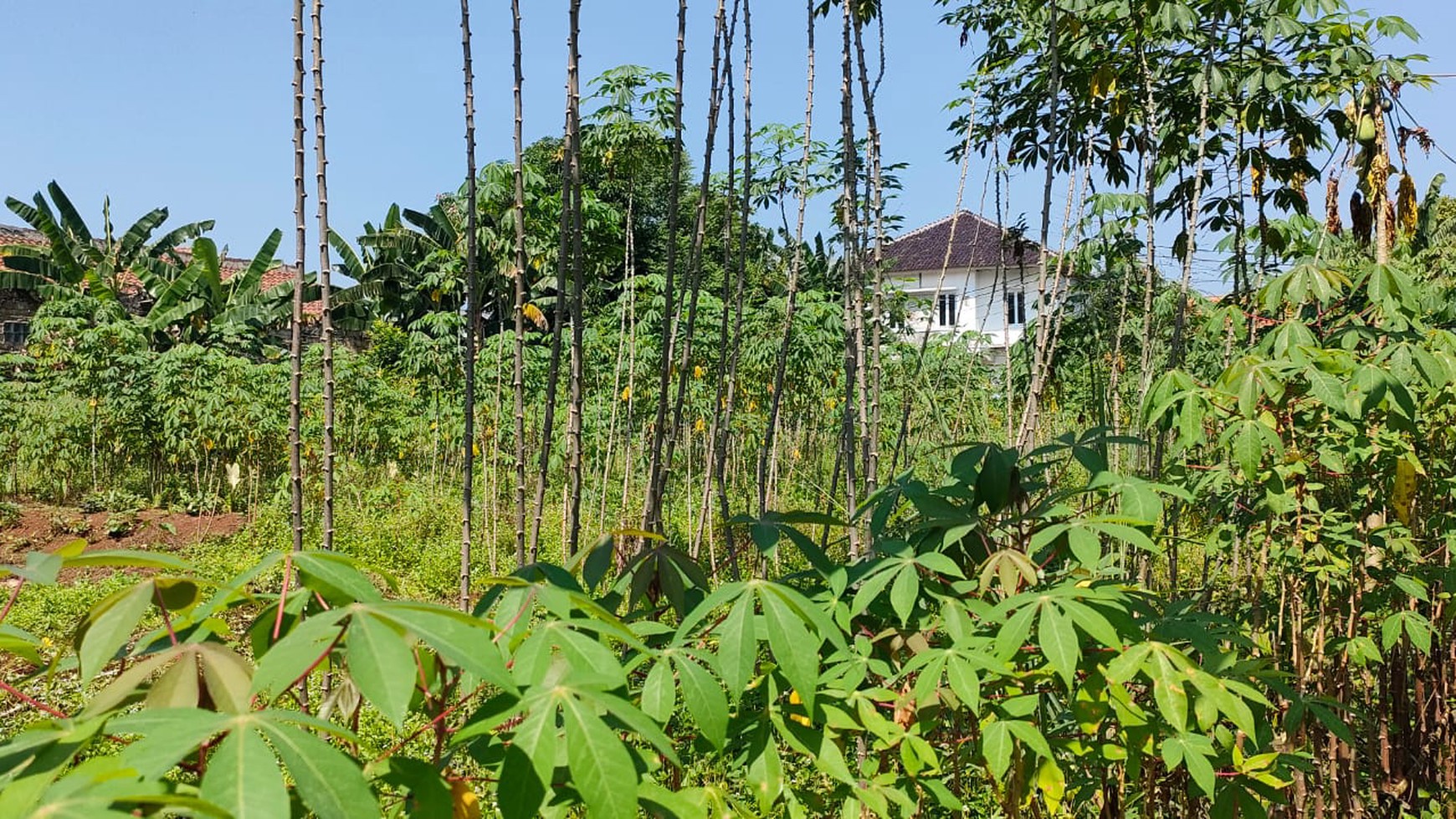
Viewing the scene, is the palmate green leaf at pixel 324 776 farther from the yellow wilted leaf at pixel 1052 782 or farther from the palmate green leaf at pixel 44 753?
the yellow wilted leaf at pixel 1052 782

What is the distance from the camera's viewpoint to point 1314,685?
1.69 meters

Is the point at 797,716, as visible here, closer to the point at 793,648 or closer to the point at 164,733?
the point at 793,648

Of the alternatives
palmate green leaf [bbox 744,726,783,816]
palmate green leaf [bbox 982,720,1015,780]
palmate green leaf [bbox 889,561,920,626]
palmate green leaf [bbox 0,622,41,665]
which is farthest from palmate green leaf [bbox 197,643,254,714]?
palmate green leaf [bbox 982,720,1015,780]

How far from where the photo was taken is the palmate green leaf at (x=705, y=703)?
0.76 meters

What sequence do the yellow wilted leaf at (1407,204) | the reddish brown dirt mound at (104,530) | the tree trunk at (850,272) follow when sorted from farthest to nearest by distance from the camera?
the reddish brown dirt mound at (104,530) → the yellow wilted leaf at (1407,204) → the tree trunk at (850,272)

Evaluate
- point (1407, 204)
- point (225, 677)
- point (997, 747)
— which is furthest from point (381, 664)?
point (1407, 204)

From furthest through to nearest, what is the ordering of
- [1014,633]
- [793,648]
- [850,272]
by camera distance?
[850,272]
[1014,633]
[793,648]

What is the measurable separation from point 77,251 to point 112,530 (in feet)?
29.4

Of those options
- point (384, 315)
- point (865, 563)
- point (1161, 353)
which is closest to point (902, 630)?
point (865, 563)

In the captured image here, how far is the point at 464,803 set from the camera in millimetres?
804

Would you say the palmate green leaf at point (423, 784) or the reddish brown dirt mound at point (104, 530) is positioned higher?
the palmate green leaf at point (423, 784)

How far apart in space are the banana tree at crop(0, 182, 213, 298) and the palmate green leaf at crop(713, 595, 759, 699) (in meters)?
12.5

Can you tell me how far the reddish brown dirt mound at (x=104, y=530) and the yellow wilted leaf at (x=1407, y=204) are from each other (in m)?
5.24

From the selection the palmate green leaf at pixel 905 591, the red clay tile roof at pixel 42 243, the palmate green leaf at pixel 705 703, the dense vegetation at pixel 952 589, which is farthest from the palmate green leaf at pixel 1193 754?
the red clay tile roof at pixel 42 243
